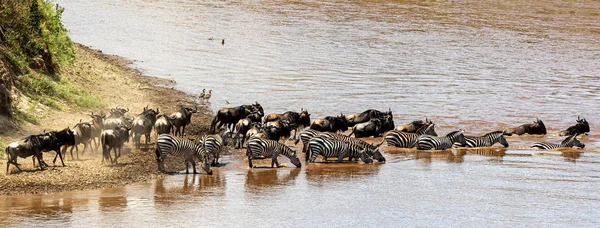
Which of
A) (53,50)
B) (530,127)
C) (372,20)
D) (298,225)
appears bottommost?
(298,225)

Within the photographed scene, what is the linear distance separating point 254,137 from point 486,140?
21.3 ft

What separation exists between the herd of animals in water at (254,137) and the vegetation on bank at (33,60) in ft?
6.45

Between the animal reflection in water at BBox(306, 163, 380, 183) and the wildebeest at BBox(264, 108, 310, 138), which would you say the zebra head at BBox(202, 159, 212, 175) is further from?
the wildebeest at BBox(264, 108, 310, 138)

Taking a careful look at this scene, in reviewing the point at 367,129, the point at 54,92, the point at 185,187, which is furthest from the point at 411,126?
the point at 54,92

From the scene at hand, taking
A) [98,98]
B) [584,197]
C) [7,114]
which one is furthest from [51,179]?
[584,197]

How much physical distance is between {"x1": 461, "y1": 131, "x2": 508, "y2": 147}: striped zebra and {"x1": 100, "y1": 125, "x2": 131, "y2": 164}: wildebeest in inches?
340

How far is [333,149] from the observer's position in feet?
63.7

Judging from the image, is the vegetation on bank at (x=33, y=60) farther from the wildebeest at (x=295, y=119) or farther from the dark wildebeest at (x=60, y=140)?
the wildebeest at (x=295, y=119)

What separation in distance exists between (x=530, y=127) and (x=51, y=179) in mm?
13341

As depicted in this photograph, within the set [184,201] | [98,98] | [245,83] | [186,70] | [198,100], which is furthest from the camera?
[186,70]

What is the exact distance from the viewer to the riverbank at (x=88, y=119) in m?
16.1

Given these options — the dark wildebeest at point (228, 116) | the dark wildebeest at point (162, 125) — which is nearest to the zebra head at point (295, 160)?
the dark wildebeest at point (162, 125)

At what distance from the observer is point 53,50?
81.4 ft

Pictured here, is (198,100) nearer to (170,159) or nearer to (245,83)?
(245,83)
